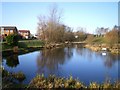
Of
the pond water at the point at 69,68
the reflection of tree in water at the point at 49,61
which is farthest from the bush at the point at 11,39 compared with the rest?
the pond water at the point at 69,68

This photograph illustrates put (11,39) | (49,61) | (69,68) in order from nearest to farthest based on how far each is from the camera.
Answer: (69,68) < (49,61) < (11,39)

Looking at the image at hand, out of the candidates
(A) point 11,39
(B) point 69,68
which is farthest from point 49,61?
(A) point 11,39

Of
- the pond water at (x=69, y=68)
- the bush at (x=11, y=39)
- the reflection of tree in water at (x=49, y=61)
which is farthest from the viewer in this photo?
the bush at (x=11, y=39)

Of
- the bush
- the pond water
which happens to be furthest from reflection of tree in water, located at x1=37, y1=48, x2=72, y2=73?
the bush

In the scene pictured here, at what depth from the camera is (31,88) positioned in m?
5.93

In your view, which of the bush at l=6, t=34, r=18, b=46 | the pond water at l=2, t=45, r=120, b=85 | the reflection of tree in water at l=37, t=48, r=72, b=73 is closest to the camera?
the pond water at l=2, t=45, r=120, b=85

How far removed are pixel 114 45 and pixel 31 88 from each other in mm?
18026

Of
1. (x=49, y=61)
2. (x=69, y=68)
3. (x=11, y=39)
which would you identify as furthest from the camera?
(x=11, y=39)

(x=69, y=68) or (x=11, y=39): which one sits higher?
(x=11, y=39)

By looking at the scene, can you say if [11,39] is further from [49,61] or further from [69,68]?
[69,68]

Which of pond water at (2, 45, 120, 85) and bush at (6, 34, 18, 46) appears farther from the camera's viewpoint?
bush at (6, 34, 18, 46)

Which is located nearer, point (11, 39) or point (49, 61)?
point (49, 61)

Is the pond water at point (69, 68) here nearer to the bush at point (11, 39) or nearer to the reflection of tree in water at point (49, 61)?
the reflection of tree in water at point (49, 61)

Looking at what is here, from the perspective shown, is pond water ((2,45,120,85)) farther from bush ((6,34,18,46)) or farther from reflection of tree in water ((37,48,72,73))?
bush ((6,34,18,46))
